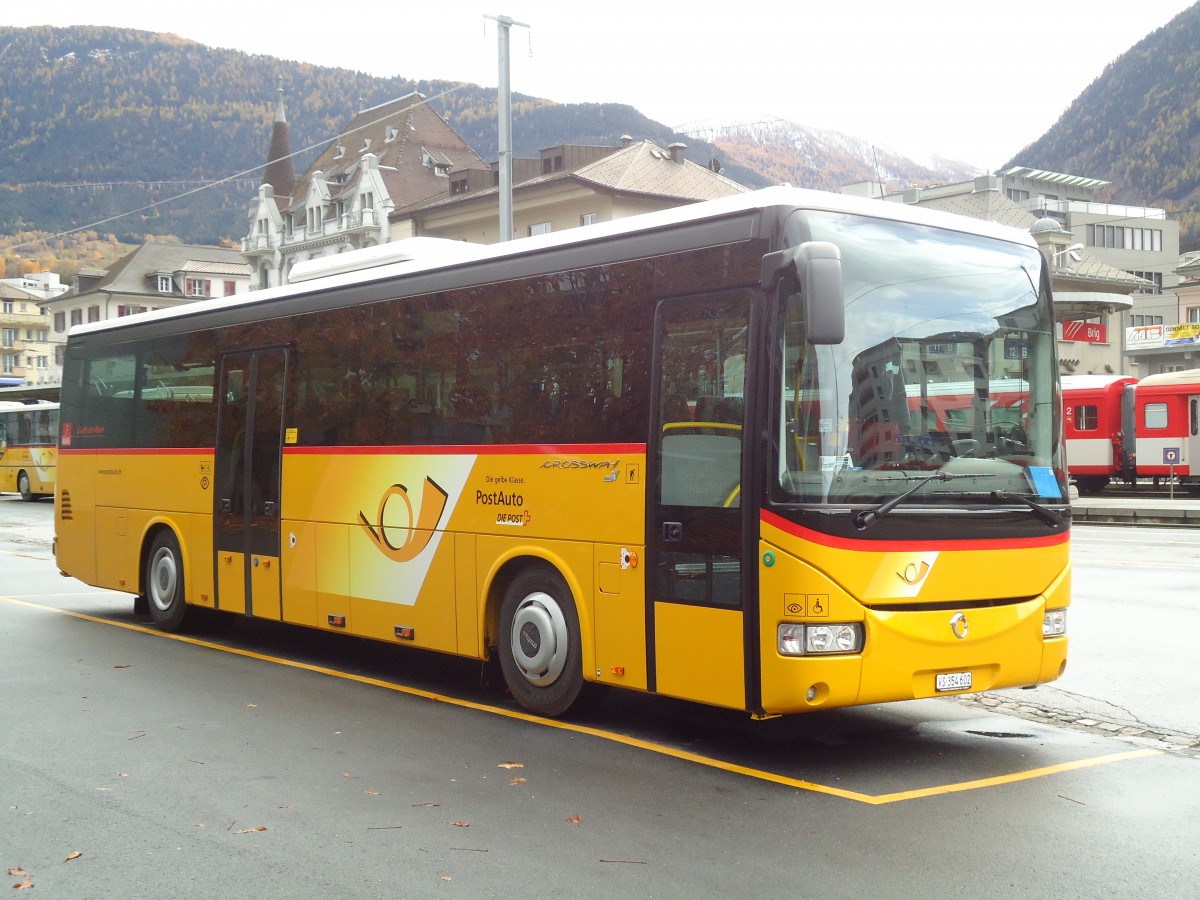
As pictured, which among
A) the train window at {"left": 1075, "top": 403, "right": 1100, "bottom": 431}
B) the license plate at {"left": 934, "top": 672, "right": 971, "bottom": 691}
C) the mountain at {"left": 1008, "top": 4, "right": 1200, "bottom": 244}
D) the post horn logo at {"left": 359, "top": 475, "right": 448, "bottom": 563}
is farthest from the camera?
the mountain at {"left": 1008, "top": 4, "right": 1200, "bottom": 244}

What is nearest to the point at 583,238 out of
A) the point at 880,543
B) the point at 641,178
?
the point at 880,543

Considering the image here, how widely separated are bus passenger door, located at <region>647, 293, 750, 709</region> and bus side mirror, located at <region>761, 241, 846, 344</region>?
623 mm

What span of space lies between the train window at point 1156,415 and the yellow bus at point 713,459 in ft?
112

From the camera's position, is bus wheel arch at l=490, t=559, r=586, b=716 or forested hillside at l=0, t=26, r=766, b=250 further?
forested hillside at l=0, t=26, r=766, b=250

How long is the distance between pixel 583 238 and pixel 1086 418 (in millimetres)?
37105

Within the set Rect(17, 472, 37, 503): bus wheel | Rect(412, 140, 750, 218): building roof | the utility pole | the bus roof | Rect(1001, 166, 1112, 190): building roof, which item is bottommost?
Rect(17, 472, 37, 503): bus wheel

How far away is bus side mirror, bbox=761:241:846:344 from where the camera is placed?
677 cm

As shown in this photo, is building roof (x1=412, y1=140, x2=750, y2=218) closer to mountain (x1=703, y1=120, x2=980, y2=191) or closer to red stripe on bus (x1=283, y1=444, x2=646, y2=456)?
mountain (x1=703, y1=120, x2=980, y2=191)

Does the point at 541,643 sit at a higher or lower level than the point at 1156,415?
lower

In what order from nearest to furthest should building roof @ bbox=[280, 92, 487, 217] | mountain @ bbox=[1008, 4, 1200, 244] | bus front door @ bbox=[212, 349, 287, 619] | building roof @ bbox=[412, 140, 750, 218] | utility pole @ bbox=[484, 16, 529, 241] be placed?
bus front door @ bbox=[212, 349, 287, 619] → utility pole @ bbox=[484, 16, 529, 241] → building roof @ bbox=[412, 140, 750, 218] → building roof @ bbox=[280, 92, 487, 217] → mountain @ bbox=[1008, 4, 1200, 244]

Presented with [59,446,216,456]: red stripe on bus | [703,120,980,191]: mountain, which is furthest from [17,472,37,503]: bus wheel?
[703,120,980,191]: mountain

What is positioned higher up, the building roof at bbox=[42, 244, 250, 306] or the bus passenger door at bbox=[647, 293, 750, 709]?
the building roof at bbox=[42, 244, 250, 306]

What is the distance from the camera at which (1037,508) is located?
7703mm

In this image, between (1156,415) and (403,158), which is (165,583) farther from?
(403,158)
